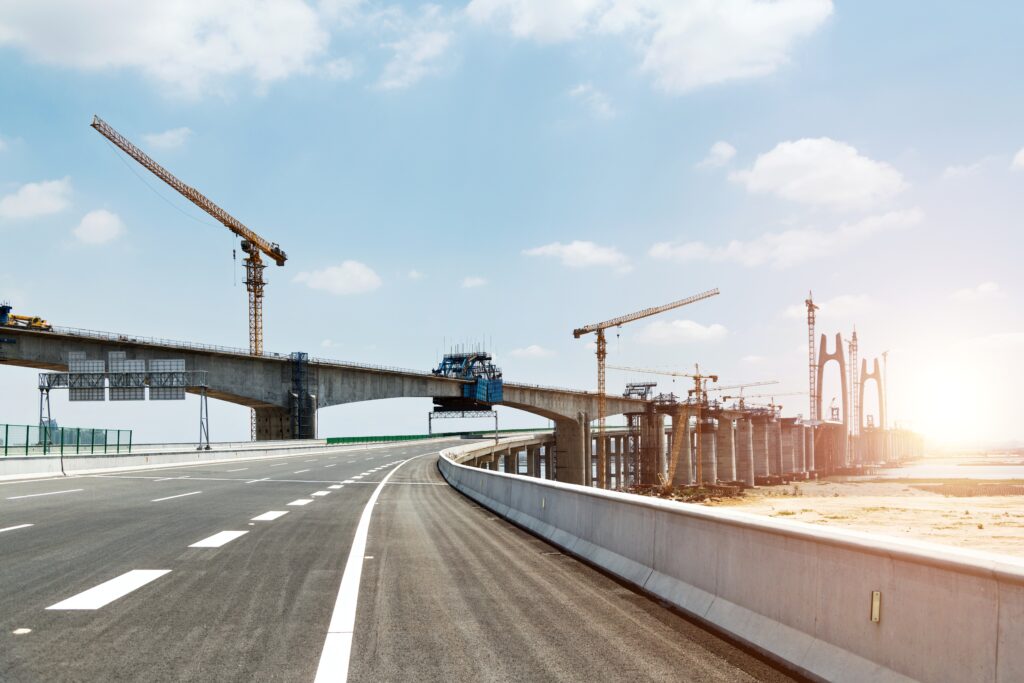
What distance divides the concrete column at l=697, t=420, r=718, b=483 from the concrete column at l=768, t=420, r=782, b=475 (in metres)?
30.8

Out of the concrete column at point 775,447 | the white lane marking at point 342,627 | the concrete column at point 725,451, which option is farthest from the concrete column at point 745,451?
the white lane marking at point 342,627

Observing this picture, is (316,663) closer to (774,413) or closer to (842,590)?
(842,590)

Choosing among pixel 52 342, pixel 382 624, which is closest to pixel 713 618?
pixel 382 624

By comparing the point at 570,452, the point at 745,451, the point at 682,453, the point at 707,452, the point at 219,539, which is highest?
the point at 219,539

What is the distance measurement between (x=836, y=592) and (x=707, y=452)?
108 meters

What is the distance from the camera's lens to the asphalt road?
5.61 metres

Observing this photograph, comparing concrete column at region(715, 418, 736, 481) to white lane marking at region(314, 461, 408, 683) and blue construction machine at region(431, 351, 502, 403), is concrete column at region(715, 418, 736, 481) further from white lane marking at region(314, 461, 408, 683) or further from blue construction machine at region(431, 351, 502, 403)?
white lane marking at region(314, 461, 408, 683)

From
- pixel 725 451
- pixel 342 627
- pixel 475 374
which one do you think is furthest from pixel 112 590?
pixel 725 451

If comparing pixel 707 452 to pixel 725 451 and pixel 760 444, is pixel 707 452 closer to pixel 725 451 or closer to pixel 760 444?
pixel 725 451

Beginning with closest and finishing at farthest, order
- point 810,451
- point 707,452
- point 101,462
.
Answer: point 101,462 < point 707,452 < point 810,451

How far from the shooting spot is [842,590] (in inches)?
211

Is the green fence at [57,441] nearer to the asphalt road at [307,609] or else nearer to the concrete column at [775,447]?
the asphalt road at [307,609]

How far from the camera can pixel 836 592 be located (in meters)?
5.43

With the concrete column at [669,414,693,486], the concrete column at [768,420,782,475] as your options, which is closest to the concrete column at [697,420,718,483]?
the concrete column at [669,414,693,486]
